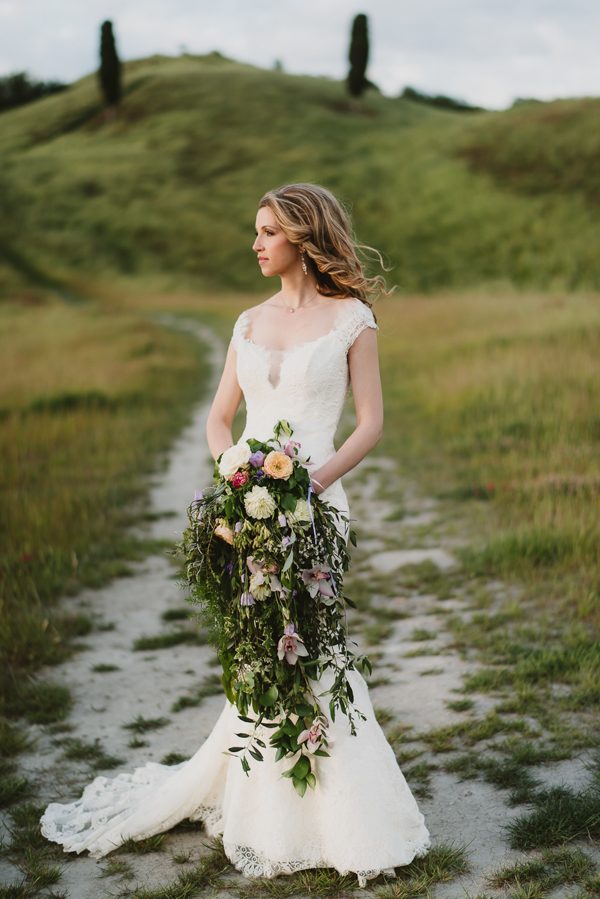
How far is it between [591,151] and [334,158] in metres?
15.3

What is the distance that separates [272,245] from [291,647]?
1671mm

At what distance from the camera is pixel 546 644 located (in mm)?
5680

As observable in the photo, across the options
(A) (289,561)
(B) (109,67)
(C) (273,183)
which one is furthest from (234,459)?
(B) (109,67)

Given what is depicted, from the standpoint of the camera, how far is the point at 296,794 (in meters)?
3.59

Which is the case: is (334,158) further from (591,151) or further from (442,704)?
(442,704)

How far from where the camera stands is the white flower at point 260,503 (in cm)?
326

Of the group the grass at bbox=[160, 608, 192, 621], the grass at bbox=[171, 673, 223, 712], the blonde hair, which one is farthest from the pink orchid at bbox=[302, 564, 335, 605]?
the grass at bbox=[160, 608, 192, 621]

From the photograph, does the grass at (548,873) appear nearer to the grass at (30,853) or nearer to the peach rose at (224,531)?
the peach rose at (224,531)

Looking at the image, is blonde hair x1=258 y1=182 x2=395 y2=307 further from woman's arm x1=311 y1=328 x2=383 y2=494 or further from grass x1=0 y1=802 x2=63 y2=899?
grass x1=0 y1=802 x2=63 y2=899

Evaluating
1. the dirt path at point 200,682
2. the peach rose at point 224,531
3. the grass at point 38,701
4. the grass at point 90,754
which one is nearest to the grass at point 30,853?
the dirt path at point 200,682

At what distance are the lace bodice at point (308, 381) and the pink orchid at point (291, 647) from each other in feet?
2.39

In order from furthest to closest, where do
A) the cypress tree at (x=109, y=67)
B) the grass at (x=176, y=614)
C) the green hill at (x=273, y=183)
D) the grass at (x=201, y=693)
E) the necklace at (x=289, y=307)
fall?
1. the cypress tree at (x=109, y=67)
2. the green hill at (x=273, y=183)
3. the grass at (x=176, y=614)
4. the grass at (x=201, y=693)
5. the necklace at (x=289, y=307)

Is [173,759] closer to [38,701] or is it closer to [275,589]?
[38,701]

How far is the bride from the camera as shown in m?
3.53
